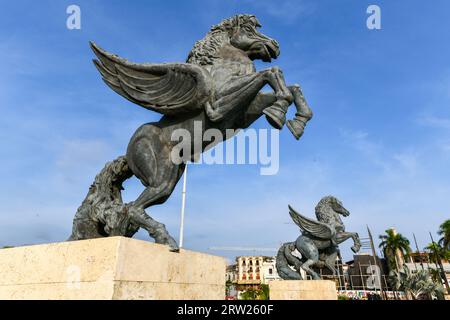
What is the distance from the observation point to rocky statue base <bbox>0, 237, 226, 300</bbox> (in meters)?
2.64

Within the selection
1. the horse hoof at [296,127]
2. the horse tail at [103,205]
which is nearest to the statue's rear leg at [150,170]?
the horse tail at [103,205]

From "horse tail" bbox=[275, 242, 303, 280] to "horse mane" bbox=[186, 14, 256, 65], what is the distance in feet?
28.9

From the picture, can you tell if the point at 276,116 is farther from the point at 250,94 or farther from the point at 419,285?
the point at 419,285

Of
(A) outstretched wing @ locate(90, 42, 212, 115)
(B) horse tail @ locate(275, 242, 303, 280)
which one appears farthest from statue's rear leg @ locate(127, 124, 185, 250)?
(B) horse tail @ locate(275, 242, 303, 280)

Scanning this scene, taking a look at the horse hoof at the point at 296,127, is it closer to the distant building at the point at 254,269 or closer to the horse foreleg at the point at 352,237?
the horse foreleg at the point at 352,237

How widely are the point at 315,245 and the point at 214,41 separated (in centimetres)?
862

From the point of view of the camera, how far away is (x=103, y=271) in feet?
8.66

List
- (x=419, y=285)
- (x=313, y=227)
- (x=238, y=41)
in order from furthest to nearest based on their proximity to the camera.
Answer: (x=419, y=285) < (x=313, y=227) < (x=238, y=41)

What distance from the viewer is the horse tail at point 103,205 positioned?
3458 millimetres

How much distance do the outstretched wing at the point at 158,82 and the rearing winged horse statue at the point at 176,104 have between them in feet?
0.04

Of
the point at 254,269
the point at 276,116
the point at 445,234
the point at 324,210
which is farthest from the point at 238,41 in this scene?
the point at 254,269

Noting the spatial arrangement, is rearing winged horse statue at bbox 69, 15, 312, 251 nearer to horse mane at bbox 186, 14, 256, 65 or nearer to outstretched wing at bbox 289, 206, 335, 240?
horse mane at bbox 186, 14, 256, 65
